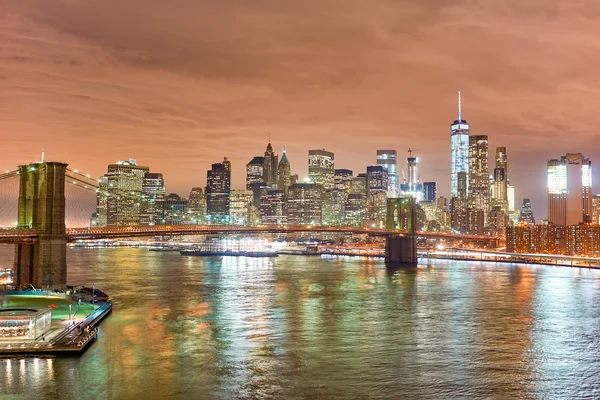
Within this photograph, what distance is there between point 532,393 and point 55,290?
31.6 m

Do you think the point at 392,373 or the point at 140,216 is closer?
the point at 392,373

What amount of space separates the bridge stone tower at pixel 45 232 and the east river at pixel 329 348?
5735 millimetres

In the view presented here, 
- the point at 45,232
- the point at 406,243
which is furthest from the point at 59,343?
the point at 406,243

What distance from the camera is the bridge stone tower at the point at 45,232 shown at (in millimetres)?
43562

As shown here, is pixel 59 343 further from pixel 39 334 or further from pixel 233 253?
pixel 233 253

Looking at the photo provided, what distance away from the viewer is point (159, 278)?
6525 cm

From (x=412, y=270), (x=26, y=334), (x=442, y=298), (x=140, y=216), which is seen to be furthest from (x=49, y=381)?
(x=140, y=216)

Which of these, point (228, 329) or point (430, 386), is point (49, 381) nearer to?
point (228, 329)

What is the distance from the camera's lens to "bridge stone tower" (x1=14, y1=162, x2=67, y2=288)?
4356cm

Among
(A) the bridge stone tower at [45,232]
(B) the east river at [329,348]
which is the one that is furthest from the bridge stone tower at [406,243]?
(A) the bridge stone tower at [45,232]

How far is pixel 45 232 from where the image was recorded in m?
43.7

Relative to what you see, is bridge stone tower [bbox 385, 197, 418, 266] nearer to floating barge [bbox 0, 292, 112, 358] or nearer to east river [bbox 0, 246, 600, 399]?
east river [bbox 0, 246, 600, 399]

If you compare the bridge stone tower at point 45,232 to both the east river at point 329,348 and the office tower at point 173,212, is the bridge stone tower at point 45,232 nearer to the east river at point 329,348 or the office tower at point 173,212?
the east river at point 329,348

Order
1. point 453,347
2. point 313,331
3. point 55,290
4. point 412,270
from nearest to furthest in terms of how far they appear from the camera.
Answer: point 453,347 → point 313,331 → point 55,290 → point 412,270
